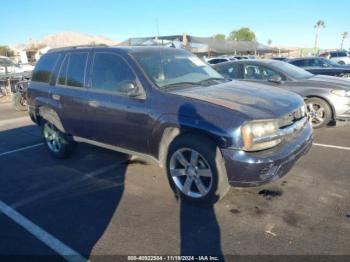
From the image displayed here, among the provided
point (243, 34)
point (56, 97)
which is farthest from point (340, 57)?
point (243, 34)

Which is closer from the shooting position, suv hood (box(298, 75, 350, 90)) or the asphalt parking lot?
the asphalt parking lot

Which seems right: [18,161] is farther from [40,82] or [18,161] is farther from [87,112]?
[87,112]

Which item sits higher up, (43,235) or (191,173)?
(191,173)

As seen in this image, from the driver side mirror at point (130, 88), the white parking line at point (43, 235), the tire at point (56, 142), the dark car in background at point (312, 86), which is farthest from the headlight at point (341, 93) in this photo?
the white parking line at point (43, 235)

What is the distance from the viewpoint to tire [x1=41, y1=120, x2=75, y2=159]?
5.97 m

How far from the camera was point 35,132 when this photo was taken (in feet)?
28.8

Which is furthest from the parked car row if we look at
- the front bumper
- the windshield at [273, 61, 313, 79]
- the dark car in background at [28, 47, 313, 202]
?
the front bumper

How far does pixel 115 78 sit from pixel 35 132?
4.91 m

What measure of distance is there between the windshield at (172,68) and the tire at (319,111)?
2.93 meters

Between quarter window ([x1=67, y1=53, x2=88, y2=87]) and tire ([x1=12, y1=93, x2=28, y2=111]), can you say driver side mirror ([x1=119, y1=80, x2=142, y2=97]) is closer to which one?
quarter window ([x1=67, y1=53, x2=88, y2=87])

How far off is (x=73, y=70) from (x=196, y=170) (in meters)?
2.76

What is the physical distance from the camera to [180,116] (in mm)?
3957

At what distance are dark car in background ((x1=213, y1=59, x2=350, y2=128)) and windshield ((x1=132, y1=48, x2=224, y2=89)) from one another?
2840 mm

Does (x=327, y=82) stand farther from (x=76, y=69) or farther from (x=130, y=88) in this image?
(x=76, y=69)
